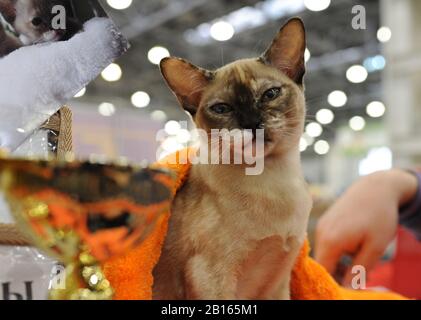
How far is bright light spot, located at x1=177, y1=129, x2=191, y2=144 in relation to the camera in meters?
0.49

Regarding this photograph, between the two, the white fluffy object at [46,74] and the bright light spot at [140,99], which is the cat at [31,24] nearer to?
the white fluffy object at [46,74]

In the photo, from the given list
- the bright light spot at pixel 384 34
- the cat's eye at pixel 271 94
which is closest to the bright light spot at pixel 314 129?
the cat's eye at pixel 271 94

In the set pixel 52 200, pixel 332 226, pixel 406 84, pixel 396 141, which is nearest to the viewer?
pixel 52 200

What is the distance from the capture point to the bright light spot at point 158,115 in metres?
0.50

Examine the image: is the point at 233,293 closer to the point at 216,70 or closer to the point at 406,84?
the point at 216,70

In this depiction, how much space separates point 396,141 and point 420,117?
0.43 feet

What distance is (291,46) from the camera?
45 centimetres

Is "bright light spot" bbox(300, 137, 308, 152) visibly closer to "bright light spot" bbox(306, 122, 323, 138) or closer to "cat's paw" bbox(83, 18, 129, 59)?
"bright light spot" bbox(306, 122, 323, 138)

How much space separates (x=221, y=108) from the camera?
437 mm

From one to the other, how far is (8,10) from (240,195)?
28 centimetres

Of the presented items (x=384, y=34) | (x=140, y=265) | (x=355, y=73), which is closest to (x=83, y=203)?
(x=140, y=265)
